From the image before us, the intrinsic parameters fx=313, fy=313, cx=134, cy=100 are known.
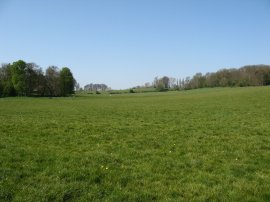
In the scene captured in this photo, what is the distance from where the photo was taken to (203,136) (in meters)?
15.7

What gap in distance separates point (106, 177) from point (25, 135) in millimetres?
8355

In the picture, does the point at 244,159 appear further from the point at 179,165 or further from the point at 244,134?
the point at 244,134

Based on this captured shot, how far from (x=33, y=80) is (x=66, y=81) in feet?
48.0

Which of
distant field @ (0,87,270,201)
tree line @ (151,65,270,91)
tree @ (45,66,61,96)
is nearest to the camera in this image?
distant field @ (0,87,270,201)

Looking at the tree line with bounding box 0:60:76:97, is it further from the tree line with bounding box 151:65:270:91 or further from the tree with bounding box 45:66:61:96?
the tree line with bounding box 151:65:270:91

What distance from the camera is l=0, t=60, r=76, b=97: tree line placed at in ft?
343

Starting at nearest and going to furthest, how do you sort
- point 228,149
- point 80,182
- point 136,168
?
point 80,182
point 136,168
point 228,149

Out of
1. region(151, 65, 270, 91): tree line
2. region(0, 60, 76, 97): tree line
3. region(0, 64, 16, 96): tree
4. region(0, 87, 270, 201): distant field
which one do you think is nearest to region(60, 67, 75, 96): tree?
region(0, 60, 76, 97): tree line

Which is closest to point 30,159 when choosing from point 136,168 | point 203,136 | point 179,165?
point 136,168

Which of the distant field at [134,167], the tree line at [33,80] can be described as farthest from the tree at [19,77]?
the distant field at [134,167]

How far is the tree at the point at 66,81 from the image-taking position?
120625mm

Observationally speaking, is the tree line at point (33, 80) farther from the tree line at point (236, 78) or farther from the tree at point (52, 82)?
the tree line at point (236, 78)

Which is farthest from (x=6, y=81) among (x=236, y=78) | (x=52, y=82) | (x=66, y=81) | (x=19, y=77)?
(x=236, y=78)

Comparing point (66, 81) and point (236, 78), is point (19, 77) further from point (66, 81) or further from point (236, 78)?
point (236, 78)
